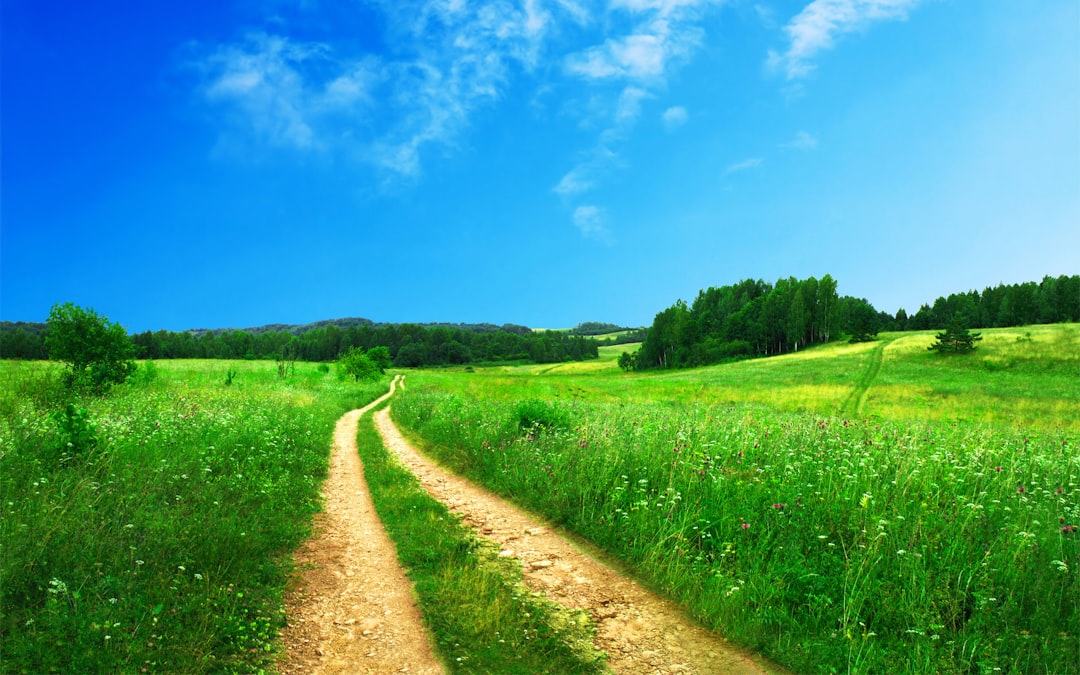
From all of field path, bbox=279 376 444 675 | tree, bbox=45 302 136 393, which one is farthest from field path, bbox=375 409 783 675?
tree, bbox=45 302 136 393

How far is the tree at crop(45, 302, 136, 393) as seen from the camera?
19844 millimetres

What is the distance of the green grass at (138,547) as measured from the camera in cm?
419

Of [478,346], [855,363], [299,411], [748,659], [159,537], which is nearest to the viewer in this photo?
[748,659]

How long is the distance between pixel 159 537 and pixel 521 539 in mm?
4630

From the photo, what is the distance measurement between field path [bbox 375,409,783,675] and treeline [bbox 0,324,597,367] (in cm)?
12000

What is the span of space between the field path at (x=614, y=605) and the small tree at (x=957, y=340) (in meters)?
75.8

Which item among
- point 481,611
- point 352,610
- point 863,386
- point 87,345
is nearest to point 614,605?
point 481,611

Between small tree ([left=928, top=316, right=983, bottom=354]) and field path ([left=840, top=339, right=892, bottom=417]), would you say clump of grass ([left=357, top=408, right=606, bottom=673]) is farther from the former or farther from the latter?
small tree ([left=928, top=316, right=983, bottom=354])

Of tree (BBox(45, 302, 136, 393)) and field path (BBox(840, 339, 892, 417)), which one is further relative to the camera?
field path (BBox(840, 339, 892, 417))

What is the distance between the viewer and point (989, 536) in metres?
6.07

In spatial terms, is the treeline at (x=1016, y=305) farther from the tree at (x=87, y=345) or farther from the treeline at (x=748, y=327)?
the tree at (x=87, y=345)

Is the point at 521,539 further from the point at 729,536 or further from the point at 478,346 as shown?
the point at 478,346

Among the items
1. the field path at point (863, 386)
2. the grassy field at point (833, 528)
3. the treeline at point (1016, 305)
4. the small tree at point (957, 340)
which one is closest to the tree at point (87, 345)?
the grassy field at point (833, 528)

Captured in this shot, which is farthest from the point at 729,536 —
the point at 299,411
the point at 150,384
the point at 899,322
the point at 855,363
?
the point at 899,322
